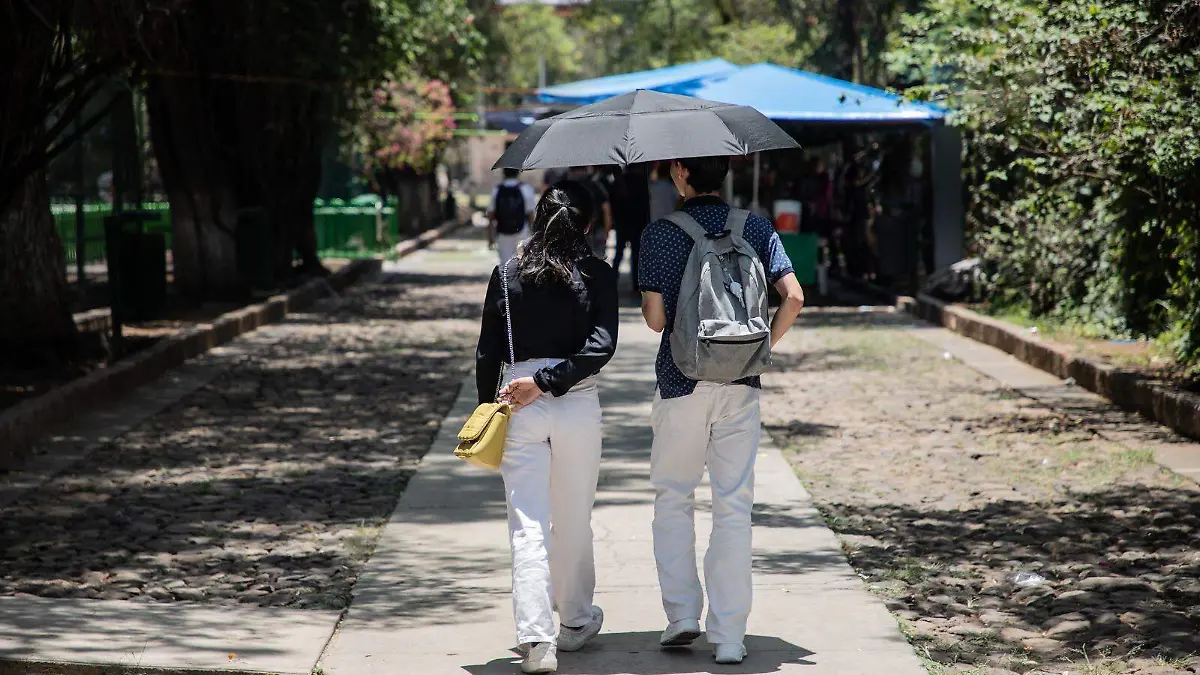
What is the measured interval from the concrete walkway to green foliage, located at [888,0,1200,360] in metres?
3.50

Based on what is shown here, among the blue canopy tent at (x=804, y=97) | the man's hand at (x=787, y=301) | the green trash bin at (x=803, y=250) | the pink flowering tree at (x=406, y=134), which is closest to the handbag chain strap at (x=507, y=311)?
the man's hand at (x=787, y=301)

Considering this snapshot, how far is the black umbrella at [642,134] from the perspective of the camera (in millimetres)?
Result: 5480

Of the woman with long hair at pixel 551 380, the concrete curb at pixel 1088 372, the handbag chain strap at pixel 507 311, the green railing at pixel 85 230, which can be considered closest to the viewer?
the woman with long hair at pixel 551 380

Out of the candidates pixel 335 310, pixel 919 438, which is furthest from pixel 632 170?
pixel 919 438

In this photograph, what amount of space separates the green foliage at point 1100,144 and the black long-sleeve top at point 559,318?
215 inches

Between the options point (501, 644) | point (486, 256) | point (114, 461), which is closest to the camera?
point (501, 644)

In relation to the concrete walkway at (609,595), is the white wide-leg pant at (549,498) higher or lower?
higher

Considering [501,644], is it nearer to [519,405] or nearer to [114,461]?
[519,405]

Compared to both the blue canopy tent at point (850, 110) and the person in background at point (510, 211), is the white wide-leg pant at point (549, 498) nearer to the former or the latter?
the person in background at point (510, 211)

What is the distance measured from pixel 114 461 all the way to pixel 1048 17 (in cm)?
708

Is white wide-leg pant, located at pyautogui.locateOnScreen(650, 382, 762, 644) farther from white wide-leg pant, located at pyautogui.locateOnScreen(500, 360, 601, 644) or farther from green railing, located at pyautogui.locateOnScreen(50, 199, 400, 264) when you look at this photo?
green railing, located at pyautogui.locateOnScreen(50, 199, 400, 264)

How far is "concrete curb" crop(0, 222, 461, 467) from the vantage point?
33.3 feet

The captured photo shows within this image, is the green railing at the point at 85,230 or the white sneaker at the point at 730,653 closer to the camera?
the white sneaker at the point at 730,653

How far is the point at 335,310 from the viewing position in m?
21.2
